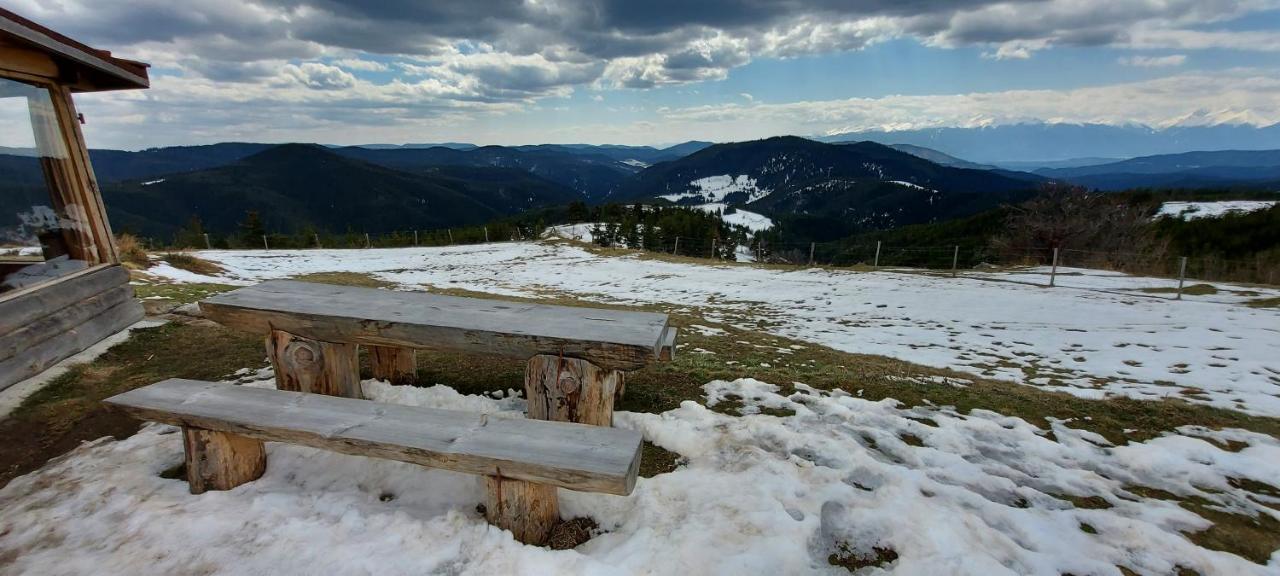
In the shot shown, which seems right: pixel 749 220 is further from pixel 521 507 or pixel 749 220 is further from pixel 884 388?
pixel 521 507

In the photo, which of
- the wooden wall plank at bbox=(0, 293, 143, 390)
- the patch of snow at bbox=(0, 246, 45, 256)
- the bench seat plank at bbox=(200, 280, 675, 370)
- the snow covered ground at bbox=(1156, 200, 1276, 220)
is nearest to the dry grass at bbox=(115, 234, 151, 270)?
the wooden wall plank at bbox=(0, 293, 143, 390)

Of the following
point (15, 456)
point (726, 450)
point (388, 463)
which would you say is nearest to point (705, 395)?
point (726, 450)

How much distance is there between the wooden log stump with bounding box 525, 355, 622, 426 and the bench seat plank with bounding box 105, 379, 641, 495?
1.96 ft

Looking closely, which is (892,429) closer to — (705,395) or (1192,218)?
(705,395)

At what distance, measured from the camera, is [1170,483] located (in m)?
3.54

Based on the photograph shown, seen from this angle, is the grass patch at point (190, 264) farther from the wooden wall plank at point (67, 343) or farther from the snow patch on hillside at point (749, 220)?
the snow patch on hillside at point (749, 220)

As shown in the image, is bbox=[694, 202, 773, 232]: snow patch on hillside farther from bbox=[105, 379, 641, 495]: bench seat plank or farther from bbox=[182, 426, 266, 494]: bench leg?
bbox=[182, 426, 266, 494]: bench leg

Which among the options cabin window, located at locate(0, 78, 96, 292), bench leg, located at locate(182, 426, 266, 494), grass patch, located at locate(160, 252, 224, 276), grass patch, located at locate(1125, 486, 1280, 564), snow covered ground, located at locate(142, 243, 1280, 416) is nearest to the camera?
grass patch, located at locate(1125, 486, 1280, 564)

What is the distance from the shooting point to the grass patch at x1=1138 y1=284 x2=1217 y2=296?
1225cm

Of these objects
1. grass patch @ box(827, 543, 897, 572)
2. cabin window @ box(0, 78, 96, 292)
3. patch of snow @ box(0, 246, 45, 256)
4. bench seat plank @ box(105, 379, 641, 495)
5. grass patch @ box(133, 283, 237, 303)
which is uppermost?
cabin window @ box(0, 78, 96, 292)

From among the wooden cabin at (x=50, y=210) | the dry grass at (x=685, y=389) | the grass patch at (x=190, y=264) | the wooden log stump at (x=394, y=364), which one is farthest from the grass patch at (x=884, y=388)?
the grass patch at (x=190, y=264)

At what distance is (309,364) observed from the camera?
3947 mm

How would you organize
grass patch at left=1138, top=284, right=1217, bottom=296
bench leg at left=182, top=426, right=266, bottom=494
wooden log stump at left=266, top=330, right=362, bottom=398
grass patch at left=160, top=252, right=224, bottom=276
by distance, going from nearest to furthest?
1. bench leg at left=182, top=426, right=266, bottom=494
2. wooden log stump at left=266, top=330, right=362, bottom=398
3. grass patch at left=1138, top=284, right=1217, bottom=296
4. grass patch at left=160, top=252, right=224, bottom=276

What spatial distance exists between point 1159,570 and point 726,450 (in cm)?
231
